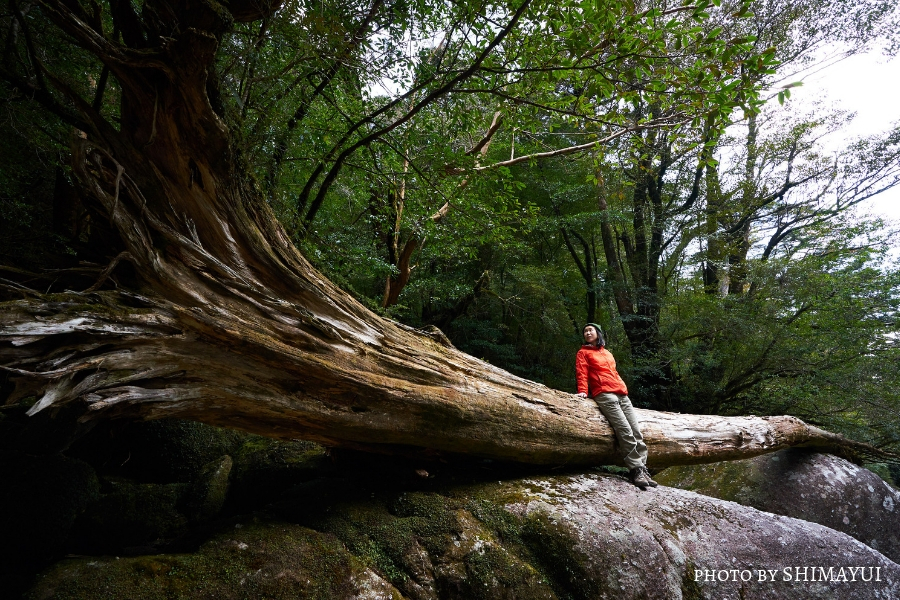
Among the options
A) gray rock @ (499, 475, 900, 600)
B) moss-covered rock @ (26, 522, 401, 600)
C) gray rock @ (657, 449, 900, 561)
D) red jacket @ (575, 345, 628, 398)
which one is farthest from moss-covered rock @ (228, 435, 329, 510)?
gray rock @ (657, 449, 900, 561)

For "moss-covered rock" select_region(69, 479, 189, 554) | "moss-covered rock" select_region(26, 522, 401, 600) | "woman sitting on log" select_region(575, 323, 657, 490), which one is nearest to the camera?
"moss-covered rock" select_region(26, 522, 401, 600)

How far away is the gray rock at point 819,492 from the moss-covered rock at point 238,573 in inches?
213

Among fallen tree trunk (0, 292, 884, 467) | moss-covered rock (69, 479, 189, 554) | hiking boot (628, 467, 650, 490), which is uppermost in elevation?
fallen tree trunk (0, 292, 884, 467)

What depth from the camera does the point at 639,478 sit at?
12.8 feet

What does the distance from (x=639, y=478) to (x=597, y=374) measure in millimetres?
1064

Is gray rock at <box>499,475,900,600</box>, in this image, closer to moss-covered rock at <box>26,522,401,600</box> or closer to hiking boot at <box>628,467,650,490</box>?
hiking boot at <box>628,467,650,490</box>

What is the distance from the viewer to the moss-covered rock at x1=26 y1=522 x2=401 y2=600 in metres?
2.06

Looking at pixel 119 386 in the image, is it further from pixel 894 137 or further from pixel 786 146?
pixel 894 137

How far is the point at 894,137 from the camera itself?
9211 mm

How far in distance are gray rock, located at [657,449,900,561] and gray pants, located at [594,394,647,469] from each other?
2.58 m

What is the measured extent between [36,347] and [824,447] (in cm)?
873

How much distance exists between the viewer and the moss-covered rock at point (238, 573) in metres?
2.06

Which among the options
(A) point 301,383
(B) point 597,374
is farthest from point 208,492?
(B) point 597,374

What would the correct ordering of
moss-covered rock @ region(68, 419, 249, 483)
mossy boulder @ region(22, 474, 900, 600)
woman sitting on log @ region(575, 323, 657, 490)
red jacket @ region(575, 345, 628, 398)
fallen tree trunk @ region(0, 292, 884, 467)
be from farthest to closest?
red jacket @ region(575, 345, 628, 398) → woman sitting on log @ region(575, 323, 657, 490) → moss-covered rock @ region(68, 419, 249, 483) → mossy boulder @ region(22, 474, 900, 600) → fallen tree trunk @ region(0, 292, 884, 467)
